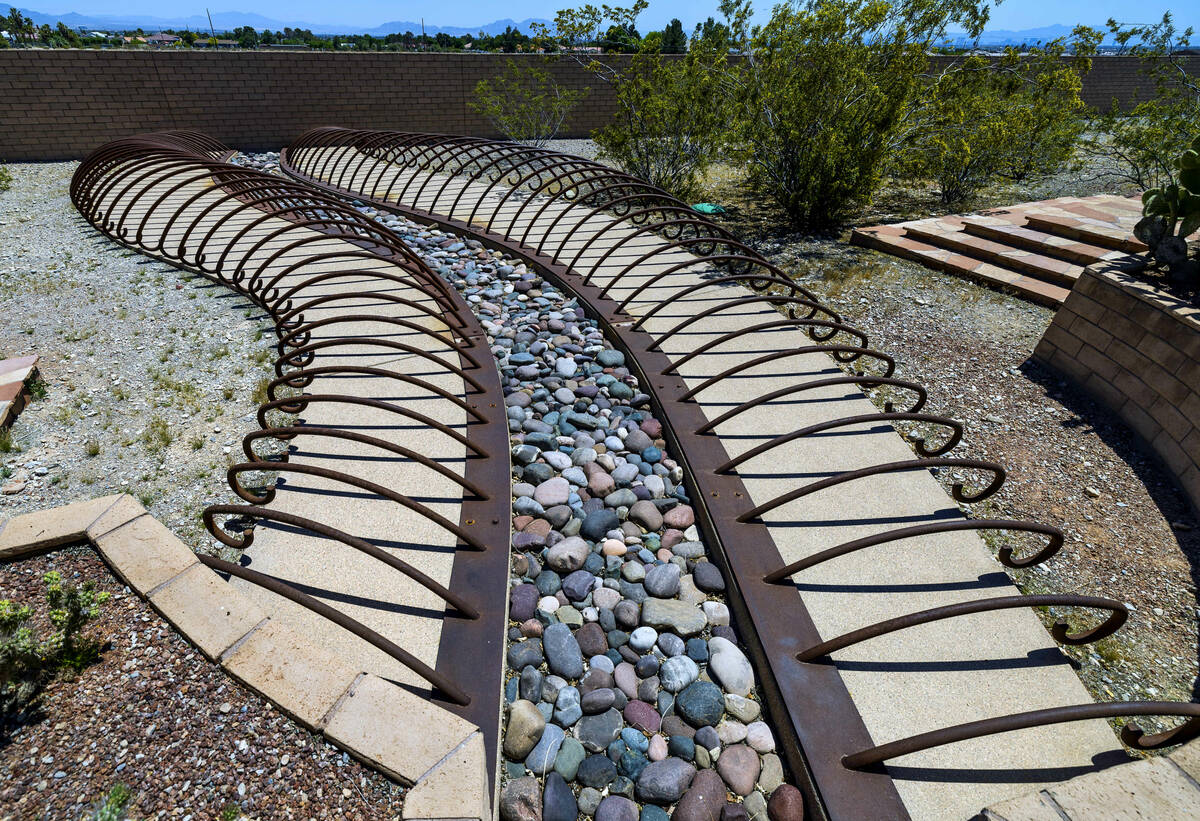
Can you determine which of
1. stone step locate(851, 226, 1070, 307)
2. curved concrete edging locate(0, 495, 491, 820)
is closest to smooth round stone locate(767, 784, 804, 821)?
curved concrete edging locate(0, 495, 491, 820)

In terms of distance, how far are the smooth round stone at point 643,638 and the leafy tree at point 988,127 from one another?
8161 millimetres

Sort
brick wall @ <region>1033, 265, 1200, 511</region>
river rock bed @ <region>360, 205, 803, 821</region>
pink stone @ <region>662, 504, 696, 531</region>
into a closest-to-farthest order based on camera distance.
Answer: river rock bed @ <region>360, 205, 803, 821</region>
pink stone @ <region>662, 504, 696, 531</region>
brick wall @ <region>1033, 265, 1200, 511</region>

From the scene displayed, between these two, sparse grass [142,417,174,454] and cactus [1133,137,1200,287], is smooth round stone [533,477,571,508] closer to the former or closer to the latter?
sparse grass [142,417,174,454]

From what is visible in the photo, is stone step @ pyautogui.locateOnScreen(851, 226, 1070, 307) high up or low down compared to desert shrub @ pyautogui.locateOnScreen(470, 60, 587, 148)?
down

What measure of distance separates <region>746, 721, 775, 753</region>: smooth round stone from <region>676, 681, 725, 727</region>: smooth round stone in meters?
0.13

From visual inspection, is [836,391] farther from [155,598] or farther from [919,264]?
[155,598]

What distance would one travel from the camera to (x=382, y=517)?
3188 mm

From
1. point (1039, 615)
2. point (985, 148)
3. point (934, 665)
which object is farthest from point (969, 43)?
point (934, 665)

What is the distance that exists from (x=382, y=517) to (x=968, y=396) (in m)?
4.61

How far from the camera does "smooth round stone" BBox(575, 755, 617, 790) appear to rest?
2.21 metres

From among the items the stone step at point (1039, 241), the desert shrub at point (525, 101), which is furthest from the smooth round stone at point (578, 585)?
the desert shrub at point (525, 101)

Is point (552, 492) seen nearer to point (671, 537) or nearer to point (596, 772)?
A: point (671, 537)

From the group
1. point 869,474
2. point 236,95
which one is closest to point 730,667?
point 869,474

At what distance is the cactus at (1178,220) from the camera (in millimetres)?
4371
